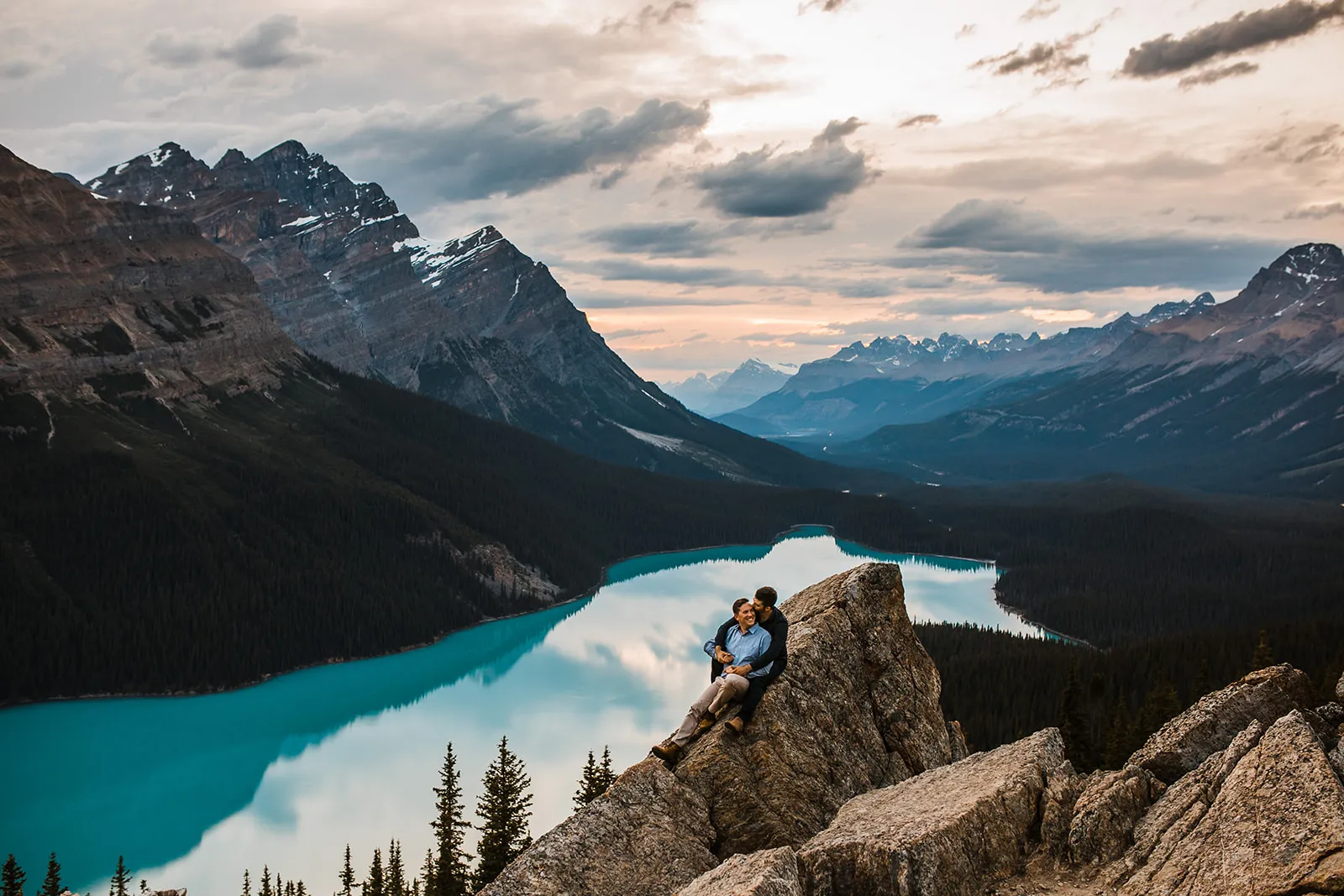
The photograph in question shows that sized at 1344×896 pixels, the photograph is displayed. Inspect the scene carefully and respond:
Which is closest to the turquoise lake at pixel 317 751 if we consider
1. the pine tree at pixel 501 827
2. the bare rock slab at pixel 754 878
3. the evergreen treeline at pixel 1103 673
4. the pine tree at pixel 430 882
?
the pine tree at pixel 430 882

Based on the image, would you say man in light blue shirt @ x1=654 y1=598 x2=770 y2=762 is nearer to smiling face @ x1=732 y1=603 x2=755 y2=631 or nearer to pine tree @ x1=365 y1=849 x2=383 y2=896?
smiling face @ x1=732 y1=603 x2=755 y2=631

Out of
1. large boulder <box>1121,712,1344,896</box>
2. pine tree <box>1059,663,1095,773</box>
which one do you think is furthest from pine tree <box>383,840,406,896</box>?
large boulder <box>1121,712,1344,896</box>

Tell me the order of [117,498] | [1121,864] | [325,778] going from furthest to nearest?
1. [117,498]
2. [325,778]
3. [1121,864]

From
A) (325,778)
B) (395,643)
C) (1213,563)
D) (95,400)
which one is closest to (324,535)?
(395,643)

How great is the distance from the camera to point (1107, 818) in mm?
17094

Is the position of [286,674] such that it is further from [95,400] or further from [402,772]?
[95,400]

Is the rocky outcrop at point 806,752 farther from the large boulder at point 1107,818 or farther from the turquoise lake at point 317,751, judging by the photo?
the turquoise lake at point 317,751

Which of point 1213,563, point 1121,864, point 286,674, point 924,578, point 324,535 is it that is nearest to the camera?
point 1121,864

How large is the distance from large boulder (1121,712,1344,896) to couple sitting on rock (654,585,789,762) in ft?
23.2

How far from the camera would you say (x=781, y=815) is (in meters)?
19.8

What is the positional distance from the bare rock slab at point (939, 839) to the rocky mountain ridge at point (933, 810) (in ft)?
0.10

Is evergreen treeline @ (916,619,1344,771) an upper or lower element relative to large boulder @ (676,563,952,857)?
lower

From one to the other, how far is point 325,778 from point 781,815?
7742 centimetres

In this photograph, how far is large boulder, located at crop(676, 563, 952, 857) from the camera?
1988 cm
